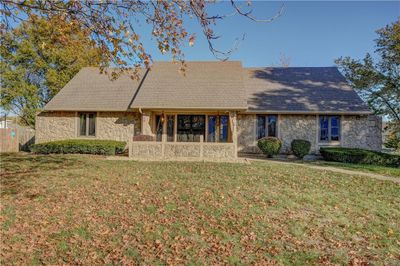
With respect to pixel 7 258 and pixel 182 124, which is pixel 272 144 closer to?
pixel 182 124

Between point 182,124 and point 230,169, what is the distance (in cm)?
776

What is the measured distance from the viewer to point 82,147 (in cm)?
1583

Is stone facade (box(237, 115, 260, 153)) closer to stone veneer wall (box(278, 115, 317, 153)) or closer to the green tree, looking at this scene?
stone veneer wall (box(278, 115, 317, 153))

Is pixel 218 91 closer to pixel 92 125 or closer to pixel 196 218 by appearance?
pixel 92 125

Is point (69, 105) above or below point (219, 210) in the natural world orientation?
above

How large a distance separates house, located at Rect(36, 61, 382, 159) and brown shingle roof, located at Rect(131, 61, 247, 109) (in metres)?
0.06

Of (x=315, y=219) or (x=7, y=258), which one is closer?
(x=7, y=258)

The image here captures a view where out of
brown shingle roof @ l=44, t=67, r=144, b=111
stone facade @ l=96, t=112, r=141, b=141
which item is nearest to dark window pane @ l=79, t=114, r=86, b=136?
brown shingle roof @ l=44, t=67, r=144, b=111

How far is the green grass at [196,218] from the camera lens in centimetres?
448

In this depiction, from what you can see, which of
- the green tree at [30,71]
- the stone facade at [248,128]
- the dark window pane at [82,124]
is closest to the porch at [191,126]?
the stone facade at [248,128]

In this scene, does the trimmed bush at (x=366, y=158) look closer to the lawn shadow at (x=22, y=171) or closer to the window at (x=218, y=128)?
the window at (x=218, y=128)

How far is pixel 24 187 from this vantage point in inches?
314

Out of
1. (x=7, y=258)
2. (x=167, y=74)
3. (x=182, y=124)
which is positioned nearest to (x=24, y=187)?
(x=7, y=258)

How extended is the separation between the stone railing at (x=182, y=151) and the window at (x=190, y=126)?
413 cm
